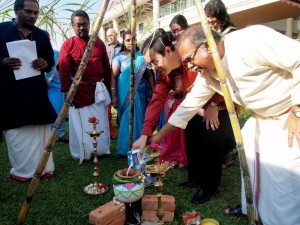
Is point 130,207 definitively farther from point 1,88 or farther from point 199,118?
point 1,88

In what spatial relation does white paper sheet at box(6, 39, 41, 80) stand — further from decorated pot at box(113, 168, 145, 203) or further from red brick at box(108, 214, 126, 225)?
red brick at box(108, 214, 126, 225)

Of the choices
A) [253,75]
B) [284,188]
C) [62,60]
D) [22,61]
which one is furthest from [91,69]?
[284,188]

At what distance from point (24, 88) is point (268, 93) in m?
2.56

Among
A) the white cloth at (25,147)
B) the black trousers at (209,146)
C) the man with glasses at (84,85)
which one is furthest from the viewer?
the man with glasses at (84,85)

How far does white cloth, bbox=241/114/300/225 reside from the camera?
1938 millimetres

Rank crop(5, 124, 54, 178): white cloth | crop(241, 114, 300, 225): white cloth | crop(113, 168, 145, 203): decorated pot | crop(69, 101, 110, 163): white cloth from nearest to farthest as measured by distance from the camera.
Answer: crop(241, 114, 300, 225): white cloth < crop(113, 168, 145, 203): decorated pot < crop(5, 124, 54, 178): white cloth < crop(69, 101, 110, 163): white cloth

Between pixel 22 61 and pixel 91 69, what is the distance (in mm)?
1114

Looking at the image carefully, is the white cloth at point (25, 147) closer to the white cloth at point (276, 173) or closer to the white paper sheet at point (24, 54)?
the white paper sheet at point (24, 54)

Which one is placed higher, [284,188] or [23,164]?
[284,188]

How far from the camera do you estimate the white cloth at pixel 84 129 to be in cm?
421

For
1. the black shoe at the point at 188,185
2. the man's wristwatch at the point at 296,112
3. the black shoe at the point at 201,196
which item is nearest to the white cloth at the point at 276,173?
the man's wristwatch at the point at 296,112

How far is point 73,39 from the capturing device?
407cm

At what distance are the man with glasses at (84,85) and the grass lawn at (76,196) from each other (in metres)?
0.36

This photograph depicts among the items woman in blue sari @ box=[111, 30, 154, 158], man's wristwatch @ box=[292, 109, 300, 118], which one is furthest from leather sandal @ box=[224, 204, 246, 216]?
woman in blue sari @ box=[111, 30, 154, 158]
